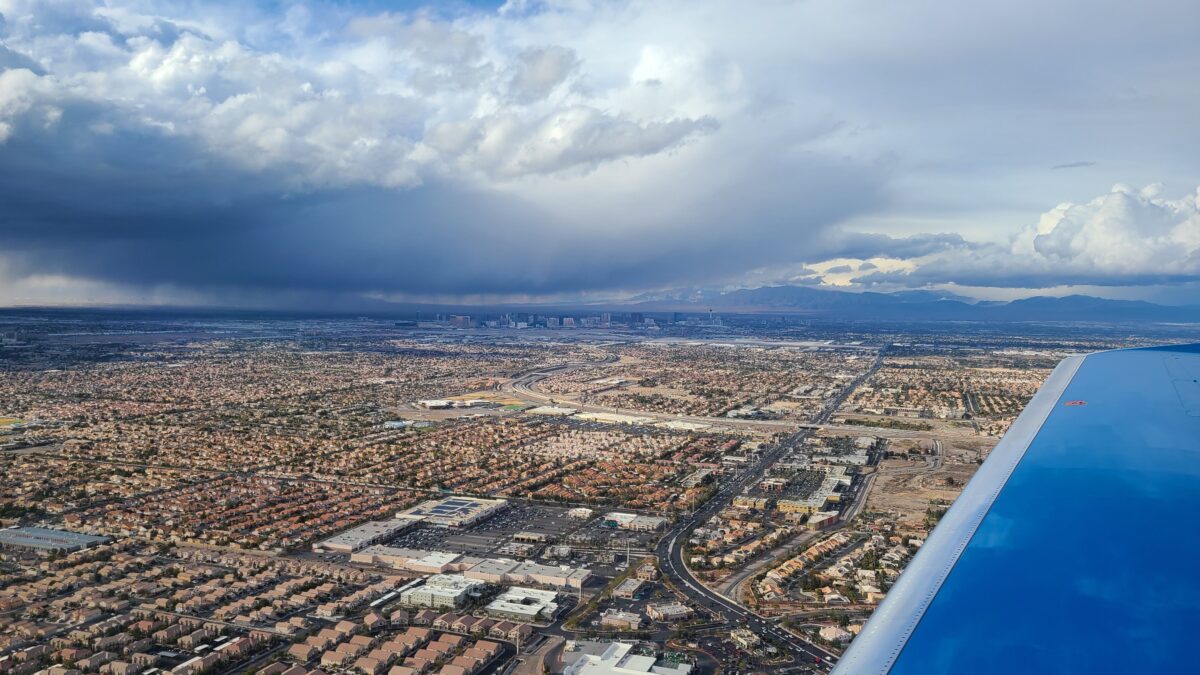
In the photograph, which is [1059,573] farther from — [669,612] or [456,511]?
[456,511]

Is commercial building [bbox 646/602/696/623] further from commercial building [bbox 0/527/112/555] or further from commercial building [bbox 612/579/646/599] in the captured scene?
commercial building [bbox 0/527/112/555]

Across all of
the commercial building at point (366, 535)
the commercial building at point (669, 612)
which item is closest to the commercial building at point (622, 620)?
the commercial building at point (669, 612)

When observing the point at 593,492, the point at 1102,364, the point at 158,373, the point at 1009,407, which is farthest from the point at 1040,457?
the point at 158,373

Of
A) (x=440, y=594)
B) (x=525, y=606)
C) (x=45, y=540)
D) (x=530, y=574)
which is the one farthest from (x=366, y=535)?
(x=45, y=540)

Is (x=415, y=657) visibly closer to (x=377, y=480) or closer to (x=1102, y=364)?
(x=1102, y=364)

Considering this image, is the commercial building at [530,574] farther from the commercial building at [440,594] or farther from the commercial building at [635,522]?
the commercial building at [635,522]
